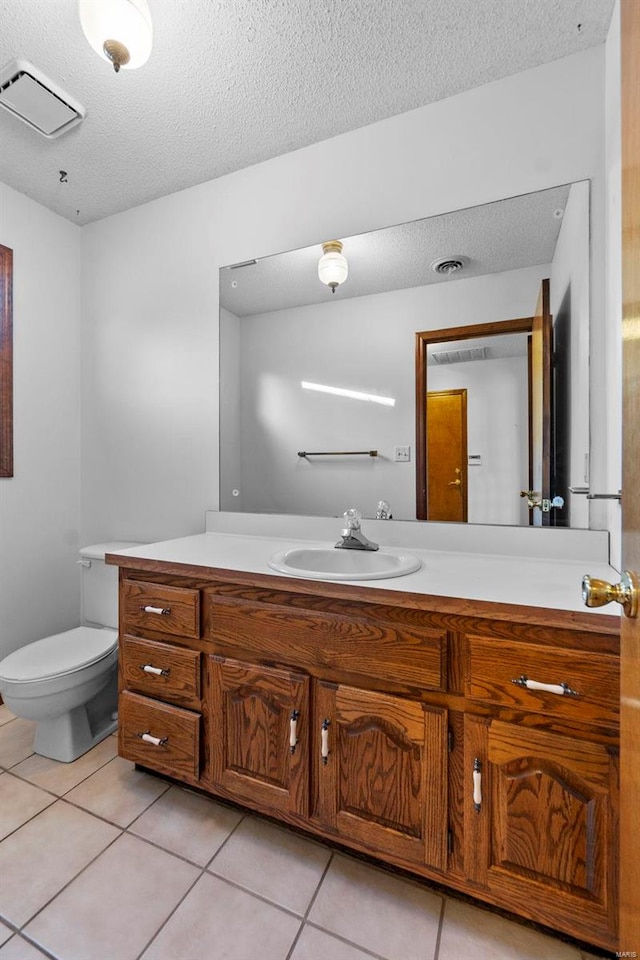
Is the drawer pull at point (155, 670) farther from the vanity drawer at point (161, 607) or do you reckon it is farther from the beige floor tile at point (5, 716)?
the beige floor tile at point (5, 716)

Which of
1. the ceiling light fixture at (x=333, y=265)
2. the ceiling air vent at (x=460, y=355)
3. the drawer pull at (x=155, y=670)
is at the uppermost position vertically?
the ceiling light fixture at (x=333, y=265)

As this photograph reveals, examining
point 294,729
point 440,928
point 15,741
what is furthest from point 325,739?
point 15,741

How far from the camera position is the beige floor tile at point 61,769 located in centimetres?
157

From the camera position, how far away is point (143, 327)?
87.0 inches

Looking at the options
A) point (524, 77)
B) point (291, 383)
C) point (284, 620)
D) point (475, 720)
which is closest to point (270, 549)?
point (284, 620)

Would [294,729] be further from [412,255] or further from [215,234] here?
[215,234]

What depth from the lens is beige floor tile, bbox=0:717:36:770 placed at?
1.72m

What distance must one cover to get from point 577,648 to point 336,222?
1.69 meters

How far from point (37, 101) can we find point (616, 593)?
2.26 meters

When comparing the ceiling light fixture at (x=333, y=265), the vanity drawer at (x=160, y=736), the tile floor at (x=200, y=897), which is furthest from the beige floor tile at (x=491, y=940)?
the ceiling light fixture at (x=333, y=265)

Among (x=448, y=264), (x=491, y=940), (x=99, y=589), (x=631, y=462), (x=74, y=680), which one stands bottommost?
(x=491, y=940)

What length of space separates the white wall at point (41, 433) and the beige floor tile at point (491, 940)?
210 cm

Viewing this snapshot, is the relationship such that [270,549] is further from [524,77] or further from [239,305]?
[524,77]

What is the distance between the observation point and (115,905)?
44.2 inches
